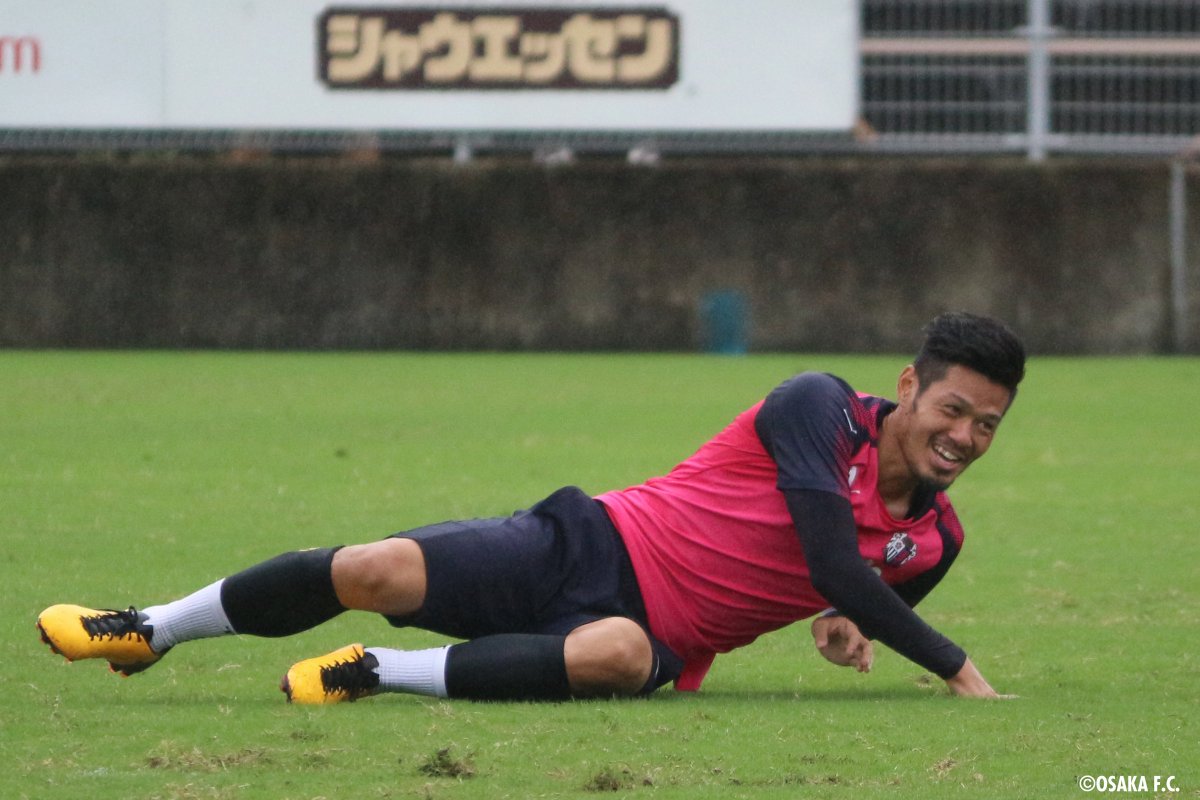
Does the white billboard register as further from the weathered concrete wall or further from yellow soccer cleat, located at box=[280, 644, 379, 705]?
yellow soccer cleat, located at box=[280, 644, 379, 705]

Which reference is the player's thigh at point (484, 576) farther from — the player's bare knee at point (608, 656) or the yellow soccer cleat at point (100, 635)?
the yellow soccer cleat at point (100, 635)

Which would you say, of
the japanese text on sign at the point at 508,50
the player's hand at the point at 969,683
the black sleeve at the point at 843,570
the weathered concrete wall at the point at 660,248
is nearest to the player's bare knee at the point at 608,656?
the black sleeve at the point at 843,570

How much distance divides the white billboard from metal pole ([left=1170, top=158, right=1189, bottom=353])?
3.29m

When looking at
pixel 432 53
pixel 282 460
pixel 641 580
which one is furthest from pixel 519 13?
pixel 641 580

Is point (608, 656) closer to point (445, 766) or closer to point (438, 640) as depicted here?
point (445, 766)

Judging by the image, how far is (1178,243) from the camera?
65.3ft

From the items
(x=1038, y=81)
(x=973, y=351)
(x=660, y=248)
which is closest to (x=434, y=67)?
(x=660, y=248)

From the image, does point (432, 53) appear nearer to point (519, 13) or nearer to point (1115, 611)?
point (519, 13)

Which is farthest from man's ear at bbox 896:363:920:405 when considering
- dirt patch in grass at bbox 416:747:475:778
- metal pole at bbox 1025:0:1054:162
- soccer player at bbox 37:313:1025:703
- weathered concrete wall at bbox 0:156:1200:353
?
metal pole at bbox 1025:0:1054:162

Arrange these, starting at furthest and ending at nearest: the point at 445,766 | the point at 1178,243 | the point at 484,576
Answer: the point at 1178,243 → the point at 484,576 → the point at 445,766

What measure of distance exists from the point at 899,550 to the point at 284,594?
153 cm

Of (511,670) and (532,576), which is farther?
(532,576)

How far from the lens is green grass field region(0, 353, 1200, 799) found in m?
4.55

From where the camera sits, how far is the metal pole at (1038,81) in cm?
2053
